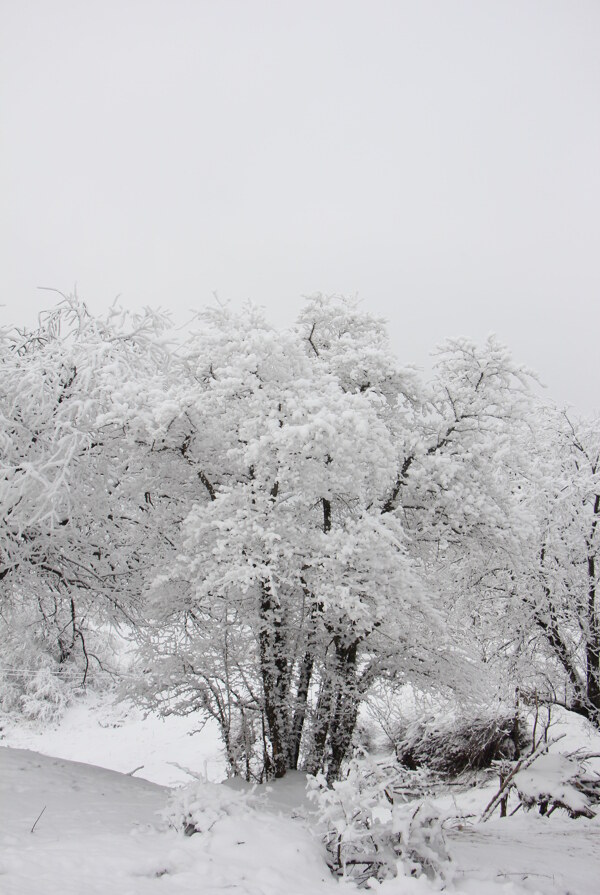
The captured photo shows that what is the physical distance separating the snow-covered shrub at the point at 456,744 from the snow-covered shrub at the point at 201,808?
33.2 ft

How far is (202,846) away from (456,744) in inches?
481

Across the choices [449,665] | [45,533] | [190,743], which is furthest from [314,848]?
[190,743]

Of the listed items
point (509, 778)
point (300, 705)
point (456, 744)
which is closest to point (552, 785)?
point (509, 778)

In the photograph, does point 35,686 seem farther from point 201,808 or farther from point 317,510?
point 201,808

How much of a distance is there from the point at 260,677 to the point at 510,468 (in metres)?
5.80

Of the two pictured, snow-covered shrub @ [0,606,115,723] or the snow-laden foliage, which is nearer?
the snow-laden foliage

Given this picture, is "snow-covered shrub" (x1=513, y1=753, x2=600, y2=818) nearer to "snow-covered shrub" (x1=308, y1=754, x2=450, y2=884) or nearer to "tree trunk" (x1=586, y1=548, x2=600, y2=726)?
"tree trunk" (x1=586, y1=548, x2=600, y2=726)

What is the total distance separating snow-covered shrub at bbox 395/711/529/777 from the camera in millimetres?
13617

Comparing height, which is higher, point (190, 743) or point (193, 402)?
point (193, 402)

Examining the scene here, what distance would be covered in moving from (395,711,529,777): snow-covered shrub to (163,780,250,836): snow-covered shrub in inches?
399

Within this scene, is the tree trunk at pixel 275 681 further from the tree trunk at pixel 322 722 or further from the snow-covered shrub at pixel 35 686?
the snow-covered shrub at pixel 35 686

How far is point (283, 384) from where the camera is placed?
27.4 ft

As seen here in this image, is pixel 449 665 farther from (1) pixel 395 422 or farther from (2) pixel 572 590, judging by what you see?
(1) pixel 395 422

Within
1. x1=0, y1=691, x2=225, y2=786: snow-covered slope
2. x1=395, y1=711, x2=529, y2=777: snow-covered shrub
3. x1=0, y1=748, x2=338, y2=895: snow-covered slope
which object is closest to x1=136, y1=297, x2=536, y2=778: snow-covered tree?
x1=0, y1=748, x2=338, y2=895: snow-covered slope
